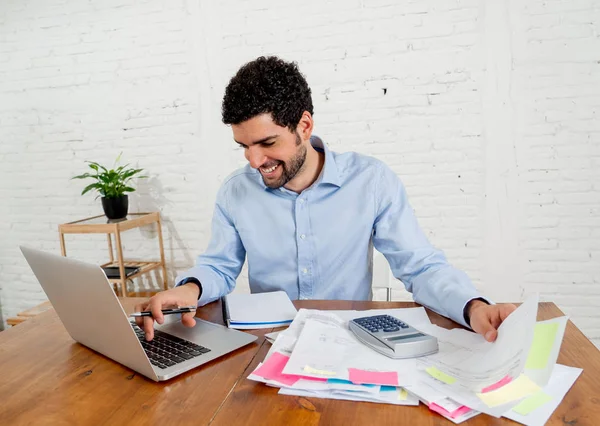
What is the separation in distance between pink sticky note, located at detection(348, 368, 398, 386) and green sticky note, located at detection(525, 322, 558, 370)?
0.73ft

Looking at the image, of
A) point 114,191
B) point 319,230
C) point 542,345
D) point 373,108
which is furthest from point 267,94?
point 114,191

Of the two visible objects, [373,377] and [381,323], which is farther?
[381,323]

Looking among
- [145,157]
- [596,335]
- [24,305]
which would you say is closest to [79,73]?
[145,157]

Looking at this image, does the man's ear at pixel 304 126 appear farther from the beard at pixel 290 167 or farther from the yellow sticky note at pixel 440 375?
the yellow sticky note at pixel 440 375

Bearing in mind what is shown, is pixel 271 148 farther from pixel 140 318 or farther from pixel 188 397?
pixel 188 397

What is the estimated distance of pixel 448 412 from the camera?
0.75 meters

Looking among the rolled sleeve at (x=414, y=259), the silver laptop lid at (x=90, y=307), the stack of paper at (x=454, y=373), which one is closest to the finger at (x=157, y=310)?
the silver laptop lid at (x=90, y=307)

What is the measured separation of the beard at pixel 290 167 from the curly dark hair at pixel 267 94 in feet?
0.22

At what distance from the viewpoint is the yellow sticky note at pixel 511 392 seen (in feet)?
2.49

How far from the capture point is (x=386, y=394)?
0.81 metres

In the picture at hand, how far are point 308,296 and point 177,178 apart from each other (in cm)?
173

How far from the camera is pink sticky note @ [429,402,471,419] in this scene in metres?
0.74

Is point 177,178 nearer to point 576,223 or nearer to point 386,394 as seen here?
point 576,223

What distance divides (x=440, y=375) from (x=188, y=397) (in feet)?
1.40
